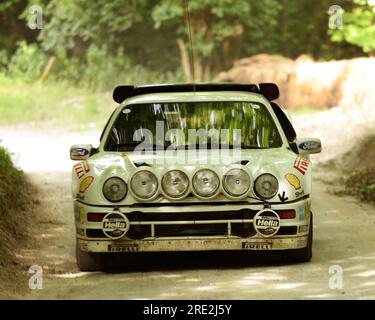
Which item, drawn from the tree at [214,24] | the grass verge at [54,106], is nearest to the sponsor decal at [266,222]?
the grass verge at [54,106]

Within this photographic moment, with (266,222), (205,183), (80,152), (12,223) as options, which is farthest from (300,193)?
(12,223)

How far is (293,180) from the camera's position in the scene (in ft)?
28.2

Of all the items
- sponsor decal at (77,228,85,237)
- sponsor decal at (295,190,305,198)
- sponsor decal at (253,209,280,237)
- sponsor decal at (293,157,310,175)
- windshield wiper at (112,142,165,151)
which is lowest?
sponsor decal at (77,228,85,237)

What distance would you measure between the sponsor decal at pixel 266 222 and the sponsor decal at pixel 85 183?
141cm

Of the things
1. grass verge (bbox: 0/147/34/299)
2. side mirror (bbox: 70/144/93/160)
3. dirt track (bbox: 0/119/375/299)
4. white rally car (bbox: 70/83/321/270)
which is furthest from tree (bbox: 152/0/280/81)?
white rally car (bbox: 70/83/321/270)

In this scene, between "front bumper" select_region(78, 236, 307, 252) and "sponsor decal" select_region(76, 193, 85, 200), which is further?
"sponsor decal" select_region(76, 193, 85, 200)

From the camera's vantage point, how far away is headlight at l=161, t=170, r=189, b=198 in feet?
27.7

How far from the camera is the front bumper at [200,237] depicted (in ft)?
27.7

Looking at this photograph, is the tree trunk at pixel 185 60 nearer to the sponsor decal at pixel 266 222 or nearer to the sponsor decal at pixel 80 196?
the sponsor decal at pixel 80 196

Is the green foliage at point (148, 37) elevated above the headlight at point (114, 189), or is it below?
above

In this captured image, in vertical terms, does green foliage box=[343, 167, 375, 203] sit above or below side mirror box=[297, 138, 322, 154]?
below

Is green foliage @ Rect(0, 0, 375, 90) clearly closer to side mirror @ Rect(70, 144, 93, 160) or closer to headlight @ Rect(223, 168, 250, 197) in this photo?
side mirror @ Rect(70, 144, 93, 160)

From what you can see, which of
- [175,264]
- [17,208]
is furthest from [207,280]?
[17,208]

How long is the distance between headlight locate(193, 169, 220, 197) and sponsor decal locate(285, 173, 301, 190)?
24.1 inches
